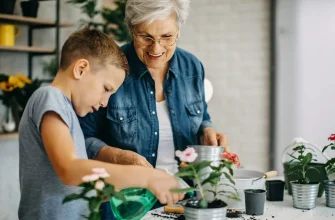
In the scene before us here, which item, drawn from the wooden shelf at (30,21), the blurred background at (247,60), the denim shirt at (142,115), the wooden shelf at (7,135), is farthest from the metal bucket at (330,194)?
the wooden shelf at (30,21)

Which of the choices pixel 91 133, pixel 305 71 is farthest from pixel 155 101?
pixel 305 71

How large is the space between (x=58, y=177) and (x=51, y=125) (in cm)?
18

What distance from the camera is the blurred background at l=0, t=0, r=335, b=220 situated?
4.13m

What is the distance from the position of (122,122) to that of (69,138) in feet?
2.58

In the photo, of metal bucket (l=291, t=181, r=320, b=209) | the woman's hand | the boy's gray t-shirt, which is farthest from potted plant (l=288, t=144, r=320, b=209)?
the boy's gray t-shirt

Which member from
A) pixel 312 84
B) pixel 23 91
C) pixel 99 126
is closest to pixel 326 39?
pixel 312 84

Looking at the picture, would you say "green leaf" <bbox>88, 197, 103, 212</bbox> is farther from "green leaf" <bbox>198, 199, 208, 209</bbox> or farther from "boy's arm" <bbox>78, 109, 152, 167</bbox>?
"boy's arm" <bbox>78, 109, 152, 167</bbox>

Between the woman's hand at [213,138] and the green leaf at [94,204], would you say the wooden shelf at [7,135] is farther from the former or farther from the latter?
the green leaf at [94,204]

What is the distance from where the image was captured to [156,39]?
2.12m

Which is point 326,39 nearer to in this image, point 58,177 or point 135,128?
point 135,128

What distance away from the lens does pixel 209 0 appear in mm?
5078

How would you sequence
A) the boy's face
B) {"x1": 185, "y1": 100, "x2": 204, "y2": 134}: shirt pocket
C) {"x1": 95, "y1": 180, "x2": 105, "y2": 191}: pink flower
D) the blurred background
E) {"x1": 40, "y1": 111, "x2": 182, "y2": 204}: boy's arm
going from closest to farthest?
{"x1": 95, "y1": 180, "x2": 105, "y2": 191}: pink flower → {"x1": 40, "y1": 111, "x2": 182, "y2": 204}: boy's arm → the boy's face → {"x1": 185, "y1": 100, "x2": 204, "y2": 134}: shirt pocket → the blurred background

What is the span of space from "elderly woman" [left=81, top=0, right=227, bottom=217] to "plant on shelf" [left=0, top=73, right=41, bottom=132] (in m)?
1.62

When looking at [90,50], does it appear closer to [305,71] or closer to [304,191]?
[304,191]
